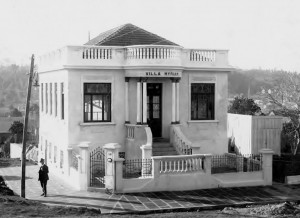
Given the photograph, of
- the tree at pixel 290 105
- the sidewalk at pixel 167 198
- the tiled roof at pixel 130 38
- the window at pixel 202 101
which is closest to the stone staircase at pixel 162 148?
the window at pixel 202 101

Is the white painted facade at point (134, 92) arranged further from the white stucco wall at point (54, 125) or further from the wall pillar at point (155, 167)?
the wall pillar at point (155, 167)

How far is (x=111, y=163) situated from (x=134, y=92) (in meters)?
6.38

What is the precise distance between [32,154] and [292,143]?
59.2 feet

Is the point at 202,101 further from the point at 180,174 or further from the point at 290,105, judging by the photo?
the point at 290,105

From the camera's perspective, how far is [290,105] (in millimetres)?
35875

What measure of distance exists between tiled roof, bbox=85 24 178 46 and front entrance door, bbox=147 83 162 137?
3.09 meters

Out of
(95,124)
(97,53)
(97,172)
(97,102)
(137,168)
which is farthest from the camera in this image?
(97,102)

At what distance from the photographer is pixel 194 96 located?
26.7 m

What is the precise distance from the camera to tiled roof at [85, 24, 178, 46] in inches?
1078

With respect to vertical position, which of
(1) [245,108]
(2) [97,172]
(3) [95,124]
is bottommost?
(2) [97,172]

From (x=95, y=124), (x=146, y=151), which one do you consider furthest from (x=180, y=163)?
(x=95, y=124)

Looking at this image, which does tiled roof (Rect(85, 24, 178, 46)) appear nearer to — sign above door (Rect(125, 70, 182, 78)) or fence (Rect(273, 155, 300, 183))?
sign above door (Rect(125, 70, 182, 78))

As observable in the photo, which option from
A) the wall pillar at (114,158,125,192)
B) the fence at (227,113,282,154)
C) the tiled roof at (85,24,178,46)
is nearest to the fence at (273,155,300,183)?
the fence at (227,113,282,154)

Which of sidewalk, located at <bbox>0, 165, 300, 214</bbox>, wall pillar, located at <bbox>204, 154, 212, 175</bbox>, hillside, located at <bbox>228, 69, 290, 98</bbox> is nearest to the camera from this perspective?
sidewalk, located at <bbox>0, 165, 300, 214</bbox>
